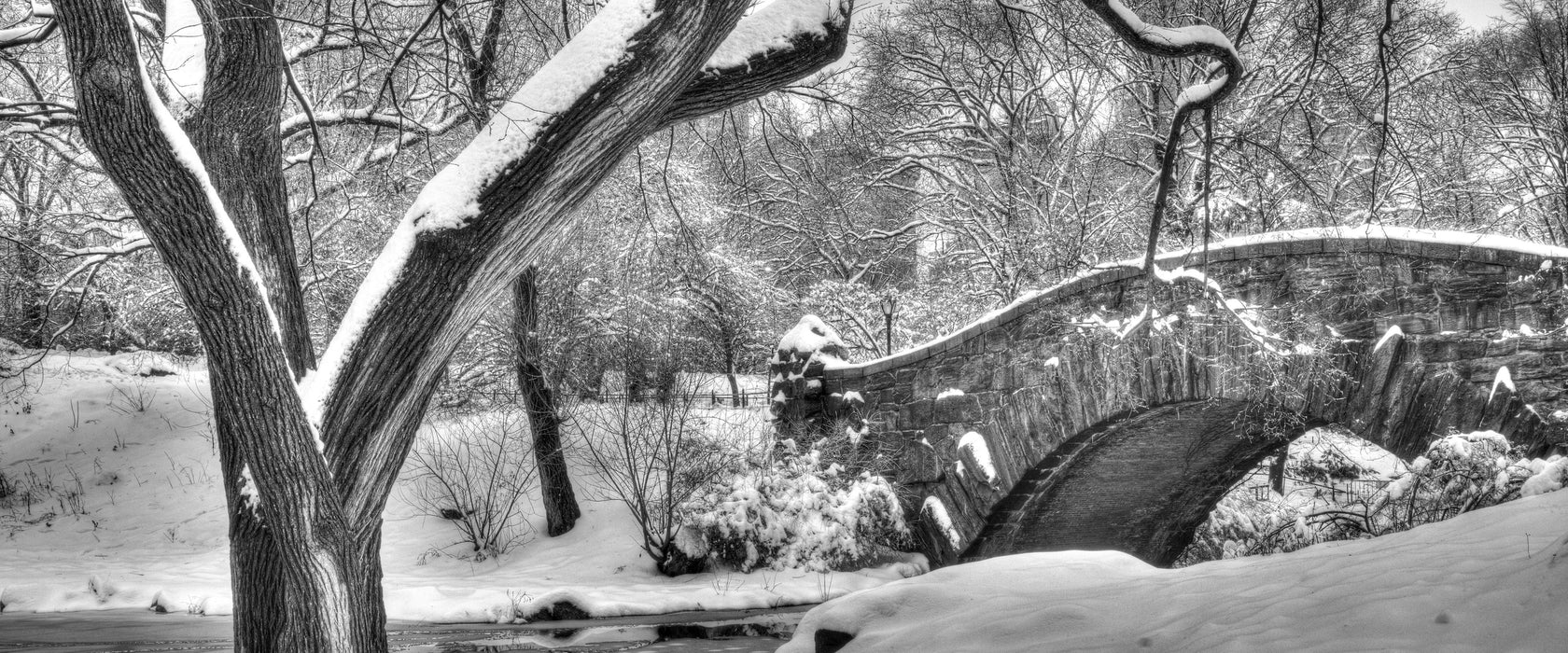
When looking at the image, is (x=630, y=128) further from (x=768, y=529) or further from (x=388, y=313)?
(x=768, y=529)

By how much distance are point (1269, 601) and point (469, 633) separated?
7675mm

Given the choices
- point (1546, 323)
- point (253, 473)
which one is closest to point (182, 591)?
point (253, 473)

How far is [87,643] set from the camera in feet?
26.3

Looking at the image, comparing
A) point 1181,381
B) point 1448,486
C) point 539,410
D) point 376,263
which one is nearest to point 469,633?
point 539,410

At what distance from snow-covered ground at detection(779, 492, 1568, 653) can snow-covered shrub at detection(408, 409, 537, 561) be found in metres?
9.42

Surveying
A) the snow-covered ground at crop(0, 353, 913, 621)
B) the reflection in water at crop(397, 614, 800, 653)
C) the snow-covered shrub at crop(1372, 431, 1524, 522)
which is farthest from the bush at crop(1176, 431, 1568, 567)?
the snow-covered ground at crop(0, 353, 913, 621)

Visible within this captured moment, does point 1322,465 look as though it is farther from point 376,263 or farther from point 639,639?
point 376,263

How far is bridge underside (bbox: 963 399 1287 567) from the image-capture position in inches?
365

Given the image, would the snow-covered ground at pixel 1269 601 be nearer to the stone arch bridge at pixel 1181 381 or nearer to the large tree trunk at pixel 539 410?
the stone arch bridge at pixel 1181 381

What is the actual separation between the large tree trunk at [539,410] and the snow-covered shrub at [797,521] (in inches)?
70.5

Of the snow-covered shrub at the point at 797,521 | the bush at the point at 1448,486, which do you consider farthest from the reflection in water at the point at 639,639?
the bush at the point at 1448,486

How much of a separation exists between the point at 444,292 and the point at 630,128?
71 cm

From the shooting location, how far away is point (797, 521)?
1144 cm

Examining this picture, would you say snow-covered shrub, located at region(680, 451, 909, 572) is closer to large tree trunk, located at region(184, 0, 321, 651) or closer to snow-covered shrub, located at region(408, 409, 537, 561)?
snow-covered shrub, located at region(408, 409, 537, 561)
